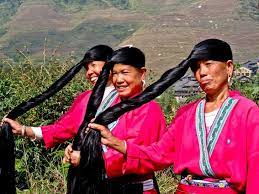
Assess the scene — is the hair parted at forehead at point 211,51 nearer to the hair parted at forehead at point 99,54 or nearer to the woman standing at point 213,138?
the woman standing at point 213,138

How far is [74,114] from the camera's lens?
4.24 m

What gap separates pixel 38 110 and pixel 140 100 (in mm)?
3978

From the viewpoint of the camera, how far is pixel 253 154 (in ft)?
9.54

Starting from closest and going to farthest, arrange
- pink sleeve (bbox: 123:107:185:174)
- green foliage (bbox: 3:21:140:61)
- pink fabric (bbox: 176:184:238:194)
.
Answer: pink fabric (bbox: 176:184:238:194) < pink sleeve (bbox: 123:107:185:174) < green foliage (bbox: 3:21:140:61)

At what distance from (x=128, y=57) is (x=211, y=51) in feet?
2.21

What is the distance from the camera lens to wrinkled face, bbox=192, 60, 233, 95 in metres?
3.08

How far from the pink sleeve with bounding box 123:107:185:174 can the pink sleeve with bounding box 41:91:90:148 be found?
0.94 meters

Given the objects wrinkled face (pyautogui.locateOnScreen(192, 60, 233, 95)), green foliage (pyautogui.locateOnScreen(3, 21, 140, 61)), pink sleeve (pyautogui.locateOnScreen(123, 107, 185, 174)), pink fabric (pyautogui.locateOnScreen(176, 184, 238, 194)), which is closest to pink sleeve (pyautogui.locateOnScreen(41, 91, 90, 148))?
pink sleeve (pyautogui.locateOnScreen(123, 107, 185, 174))

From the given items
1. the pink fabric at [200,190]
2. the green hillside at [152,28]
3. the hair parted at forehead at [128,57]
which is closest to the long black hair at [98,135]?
the hair parted at forehead at [128,57]

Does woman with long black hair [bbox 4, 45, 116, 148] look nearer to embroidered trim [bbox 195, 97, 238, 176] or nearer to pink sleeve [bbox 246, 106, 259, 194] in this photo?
embroidered trim [bbox 195, 97, 238, 176]

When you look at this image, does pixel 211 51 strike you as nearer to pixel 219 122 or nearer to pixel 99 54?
pixel 219 122

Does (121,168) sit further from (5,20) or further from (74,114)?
(5,20)

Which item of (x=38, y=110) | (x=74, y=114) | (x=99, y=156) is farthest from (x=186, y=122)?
(x=38, y=110)

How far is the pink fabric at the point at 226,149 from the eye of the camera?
2.93m
